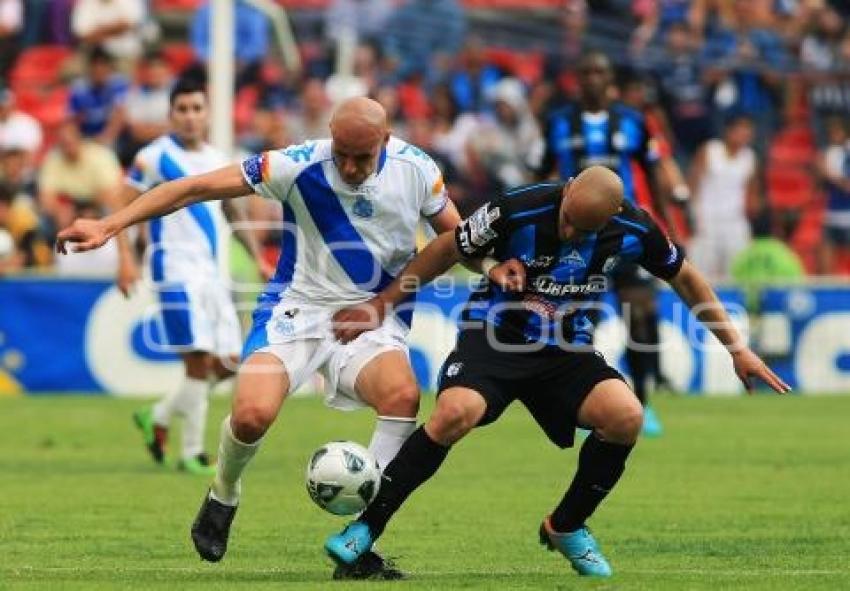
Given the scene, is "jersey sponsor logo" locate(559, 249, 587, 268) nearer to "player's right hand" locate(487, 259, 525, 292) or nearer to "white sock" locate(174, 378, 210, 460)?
"player's right hand" locate(487, 259, 525, 292)

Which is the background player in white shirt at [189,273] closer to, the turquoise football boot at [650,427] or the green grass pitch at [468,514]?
the green grass pitch at [468,514]

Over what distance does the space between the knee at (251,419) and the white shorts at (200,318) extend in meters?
4.58

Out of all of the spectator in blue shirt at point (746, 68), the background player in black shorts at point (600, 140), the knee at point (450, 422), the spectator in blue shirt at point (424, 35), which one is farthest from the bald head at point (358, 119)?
the spectator in blue shirt at point (746, 68)

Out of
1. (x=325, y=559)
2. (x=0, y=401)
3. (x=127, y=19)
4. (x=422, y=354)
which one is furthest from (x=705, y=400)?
(x=325, y=559)

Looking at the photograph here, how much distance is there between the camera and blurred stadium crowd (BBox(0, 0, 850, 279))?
22.9 meters

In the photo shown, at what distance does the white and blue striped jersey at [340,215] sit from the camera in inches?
333

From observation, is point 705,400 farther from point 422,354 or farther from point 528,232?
point 528,232

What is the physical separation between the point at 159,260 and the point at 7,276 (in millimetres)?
6842

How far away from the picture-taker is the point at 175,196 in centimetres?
823

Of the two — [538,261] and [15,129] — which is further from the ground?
[538,261]

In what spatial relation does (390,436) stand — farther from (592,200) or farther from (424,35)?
(424,35)

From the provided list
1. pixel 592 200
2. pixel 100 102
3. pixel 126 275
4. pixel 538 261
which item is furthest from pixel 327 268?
pixel 100 102

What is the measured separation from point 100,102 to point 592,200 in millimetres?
16531

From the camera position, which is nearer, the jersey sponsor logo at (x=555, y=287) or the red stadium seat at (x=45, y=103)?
the jersey sponsor logo at (x=555, y=287)
